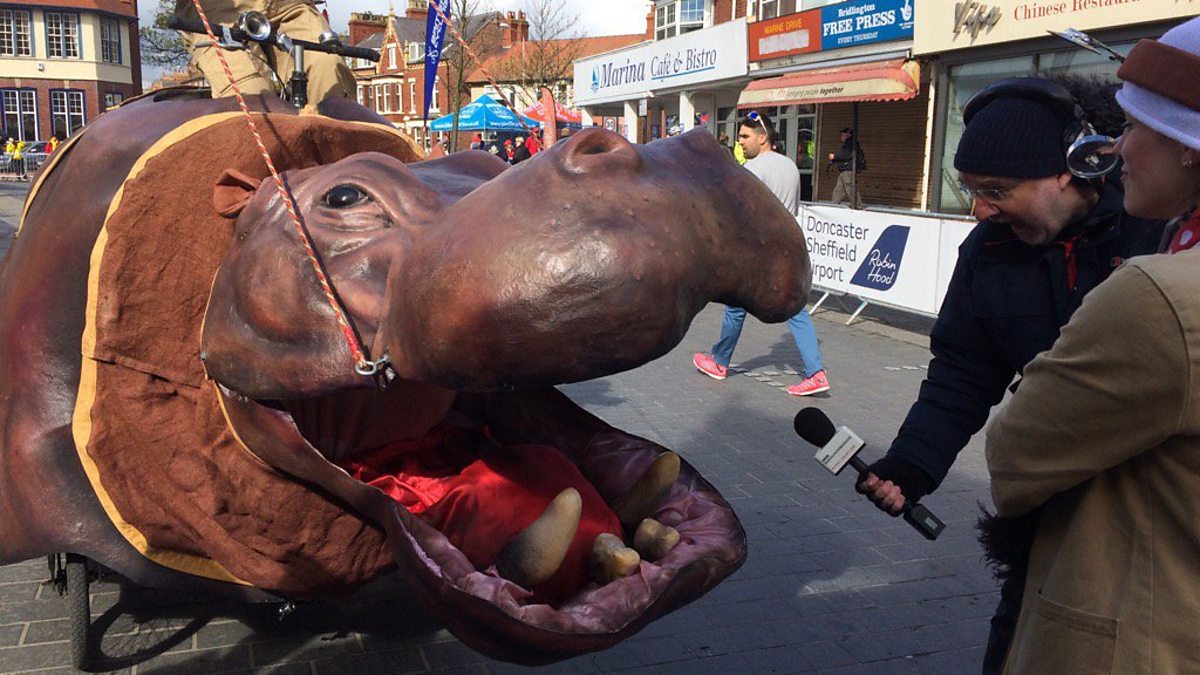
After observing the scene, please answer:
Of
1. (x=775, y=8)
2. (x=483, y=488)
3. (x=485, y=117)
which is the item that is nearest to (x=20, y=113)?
(x=485, y=117)

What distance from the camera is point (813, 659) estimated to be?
361 centimetres

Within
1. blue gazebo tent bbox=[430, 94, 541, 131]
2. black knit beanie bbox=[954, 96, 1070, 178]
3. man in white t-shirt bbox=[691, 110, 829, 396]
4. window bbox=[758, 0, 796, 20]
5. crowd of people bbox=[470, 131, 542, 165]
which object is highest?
window bbox=[758, 0, 796, 20]

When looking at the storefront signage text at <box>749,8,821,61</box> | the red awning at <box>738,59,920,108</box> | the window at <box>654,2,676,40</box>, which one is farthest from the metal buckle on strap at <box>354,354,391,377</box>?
the window at <box>654,2,676,40</box>

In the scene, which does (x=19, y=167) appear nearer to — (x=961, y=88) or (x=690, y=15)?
(x=690, y=15)

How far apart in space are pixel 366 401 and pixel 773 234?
1.12 meters

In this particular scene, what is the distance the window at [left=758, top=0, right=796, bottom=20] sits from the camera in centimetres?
2203

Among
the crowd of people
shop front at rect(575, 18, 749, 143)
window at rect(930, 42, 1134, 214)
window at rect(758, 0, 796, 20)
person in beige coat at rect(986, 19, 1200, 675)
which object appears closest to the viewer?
person in beige coat at rect(986, 19, 1200, 675)

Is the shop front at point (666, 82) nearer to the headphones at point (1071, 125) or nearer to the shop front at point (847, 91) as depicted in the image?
the shop front at point (847, 91)

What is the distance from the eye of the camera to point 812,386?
24.9ft

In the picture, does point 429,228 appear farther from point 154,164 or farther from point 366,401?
point 154,164

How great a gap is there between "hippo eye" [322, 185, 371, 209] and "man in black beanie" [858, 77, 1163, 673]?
1398 mm

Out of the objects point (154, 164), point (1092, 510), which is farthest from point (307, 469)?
point (1092, 510)

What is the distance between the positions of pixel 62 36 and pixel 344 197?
6218 cm

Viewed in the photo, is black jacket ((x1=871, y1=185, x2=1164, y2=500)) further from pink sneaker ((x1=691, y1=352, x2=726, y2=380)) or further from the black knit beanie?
pink sneaker ((x1=691, y1=352, x2=726, y2=380))
